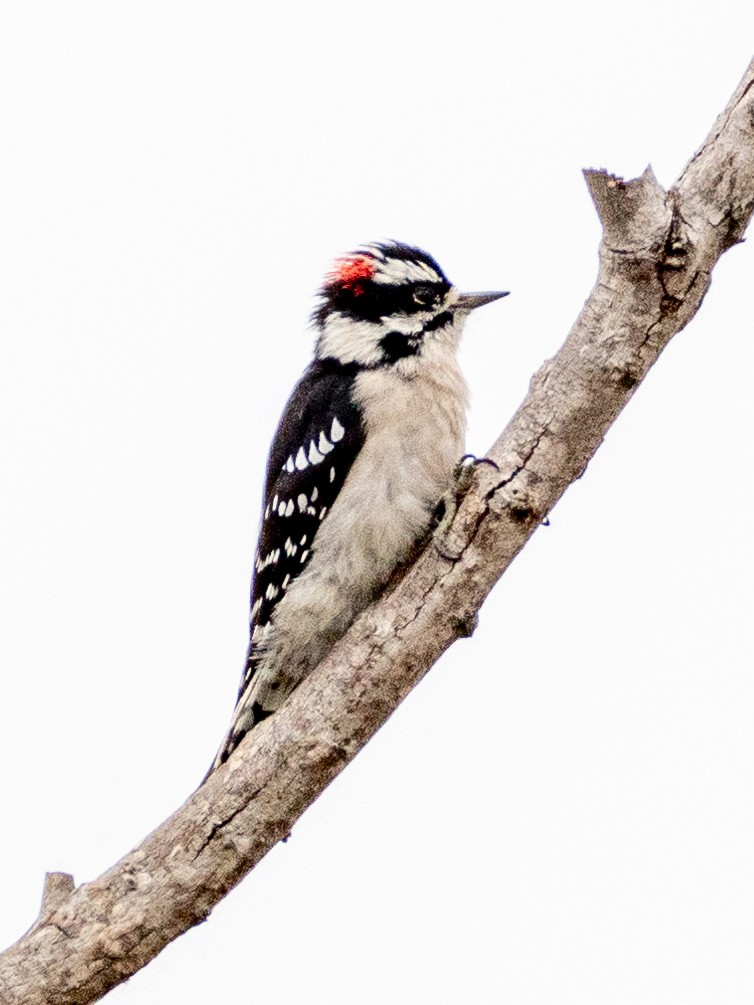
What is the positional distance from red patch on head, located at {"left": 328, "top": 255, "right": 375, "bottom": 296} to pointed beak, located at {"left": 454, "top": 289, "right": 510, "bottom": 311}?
1.24 feet

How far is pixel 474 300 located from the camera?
4988 millimetres

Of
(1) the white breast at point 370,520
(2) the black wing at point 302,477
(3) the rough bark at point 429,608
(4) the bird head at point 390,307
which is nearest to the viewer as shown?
(3) the rough bark at point 429,608

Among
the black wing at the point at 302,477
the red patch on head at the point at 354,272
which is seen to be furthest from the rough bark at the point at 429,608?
the red patch on head at the point at 354,272

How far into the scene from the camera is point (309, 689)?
4051mm

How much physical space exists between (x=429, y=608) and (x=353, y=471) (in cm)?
78

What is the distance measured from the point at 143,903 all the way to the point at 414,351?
7.14 ft

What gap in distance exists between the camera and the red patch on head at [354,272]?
5.12 metres

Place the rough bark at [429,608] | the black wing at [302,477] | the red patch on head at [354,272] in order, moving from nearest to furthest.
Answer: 1. the rough bark at [429,608]
2. the black wing at [302,477]
3. the red patch on head at [354,272]

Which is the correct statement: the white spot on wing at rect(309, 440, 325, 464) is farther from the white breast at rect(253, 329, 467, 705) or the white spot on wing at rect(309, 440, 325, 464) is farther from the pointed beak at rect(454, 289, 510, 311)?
the pointed beak at rect(454, 289, 510, 311)

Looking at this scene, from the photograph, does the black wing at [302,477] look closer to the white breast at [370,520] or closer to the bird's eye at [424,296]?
the white breast at [370,520]

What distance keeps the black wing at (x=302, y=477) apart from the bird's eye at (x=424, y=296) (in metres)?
0.39

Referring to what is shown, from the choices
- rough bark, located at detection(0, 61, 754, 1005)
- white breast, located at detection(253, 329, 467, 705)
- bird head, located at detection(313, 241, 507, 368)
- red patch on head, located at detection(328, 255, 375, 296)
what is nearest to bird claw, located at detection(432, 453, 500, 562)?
rough bark, located at detection(0, 61, 754, 1005)

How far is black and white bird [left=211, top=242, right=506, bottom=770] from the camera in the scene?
448cm

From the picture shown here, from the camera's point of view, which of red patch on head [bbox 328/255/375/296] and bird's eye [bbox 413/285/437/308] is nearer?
bird's eye [bbox 413/285/437/308]
